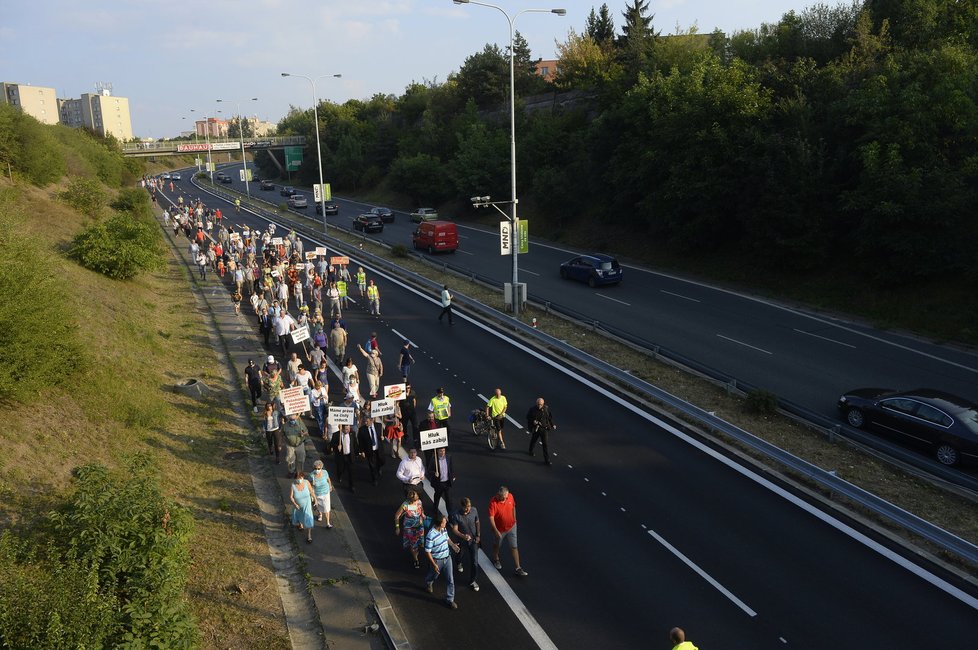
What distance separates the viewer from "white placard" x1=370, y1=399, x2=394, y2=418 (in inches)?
529

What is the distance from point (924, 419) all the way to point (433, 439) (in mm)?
10742

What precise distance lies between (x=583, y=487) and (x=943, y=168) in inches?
866

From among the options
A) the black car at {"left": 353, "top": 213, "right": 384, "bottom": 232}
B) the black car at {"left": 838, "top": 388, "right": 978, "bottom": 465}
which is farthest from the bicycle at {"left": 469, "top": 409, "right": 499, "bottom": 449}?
the black car at {"left": 353, "top": 213, "right": 384, "bottom": 232}

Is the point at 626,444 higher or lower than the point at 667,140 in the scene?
lower

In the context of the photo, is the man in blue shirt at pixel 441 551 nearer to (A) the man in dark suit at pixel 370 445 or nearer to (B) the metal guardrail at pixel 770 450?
(A) the man in dark suit at pixel 370 445

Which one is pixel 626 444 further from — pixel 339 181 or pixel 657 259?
pixel 339 181

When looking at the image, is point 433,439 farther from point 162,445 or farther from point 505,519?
point 162,445

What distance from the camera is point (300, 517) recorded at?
1094cm

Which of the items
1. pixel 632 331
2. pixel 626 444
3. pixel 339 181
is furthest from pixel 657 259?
pixel 339 181

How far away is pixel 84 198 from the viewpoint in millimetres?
39500

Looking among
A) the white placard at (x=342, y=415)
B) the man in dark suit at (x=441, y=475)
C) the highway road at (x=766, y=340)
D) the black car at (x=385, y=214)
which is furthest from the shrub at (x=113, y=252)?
the black car at (x=385, y=214)

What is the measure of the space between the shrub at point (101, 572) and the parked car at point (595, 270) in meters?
24.1

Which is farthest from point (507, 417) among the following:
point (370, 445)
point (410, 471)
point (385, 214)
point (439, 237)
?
point (385, 214)

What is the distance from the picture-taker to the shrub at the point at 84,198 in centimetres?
3906
